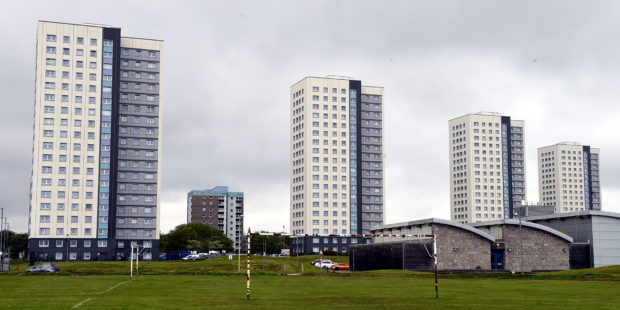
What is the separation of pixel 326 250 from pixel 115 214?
61.2 metres

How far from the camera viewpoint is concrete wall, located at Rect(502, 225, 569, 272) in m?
98.0

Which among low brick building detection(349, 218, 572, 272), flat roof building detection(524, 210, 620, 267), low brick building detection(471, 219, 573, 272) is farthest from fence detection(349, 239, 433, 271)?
flat roof building detection(524, 210, 620, 267)

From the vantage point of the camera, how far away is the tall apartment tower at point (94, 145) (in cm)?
14788

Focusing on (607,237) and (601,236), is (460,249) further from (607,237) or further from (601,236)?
(607,237)

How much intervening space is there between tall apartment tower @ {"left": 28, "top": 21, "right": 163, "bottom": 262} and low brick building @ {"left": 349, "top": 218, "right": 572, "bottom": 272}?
73.3m

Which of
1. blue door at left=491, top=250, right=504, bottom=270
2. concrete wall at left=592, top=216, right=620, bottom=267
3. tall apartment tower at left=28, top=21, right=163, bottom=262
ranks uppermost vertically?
tall apartment tower at left=28, top=21, right=163, bottom=262

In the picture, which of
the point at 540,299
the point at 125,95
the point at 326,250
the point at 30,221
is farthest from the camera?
the point at 326,250

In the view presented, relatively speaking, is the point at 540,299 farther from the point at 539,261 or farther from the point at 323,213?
the point at 323,213

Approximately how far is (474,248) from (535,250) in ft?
34.8

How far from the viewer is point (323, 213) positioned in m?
198

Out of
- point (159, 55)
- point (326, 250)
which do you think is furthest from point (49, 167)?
point (326, 250)

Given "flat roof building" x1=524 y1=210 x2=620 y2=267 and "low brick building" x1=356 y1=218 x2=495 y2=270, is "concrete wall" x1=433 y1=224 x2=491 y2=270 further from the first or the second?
"flat roof building" x1=524 y1=210 x2=620 y2=267

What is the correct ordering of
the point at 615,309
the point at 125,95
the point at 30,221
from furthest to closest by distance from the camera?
the point at 125,95, the point at 30,221, the point at 615,309

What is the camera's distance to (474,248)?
95438 mm
